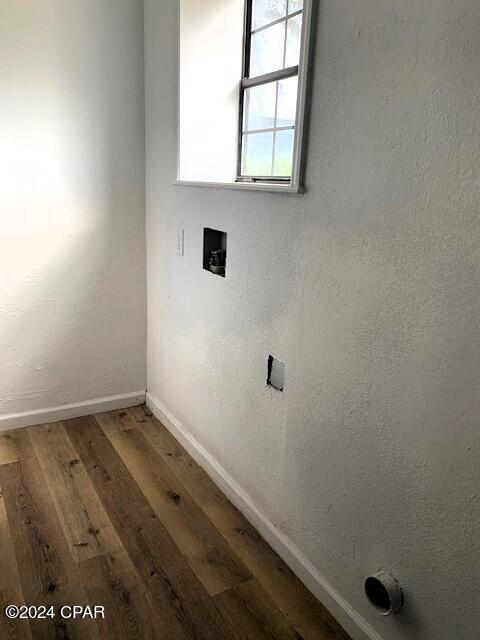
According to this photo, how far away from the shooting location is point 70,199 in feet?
7.68

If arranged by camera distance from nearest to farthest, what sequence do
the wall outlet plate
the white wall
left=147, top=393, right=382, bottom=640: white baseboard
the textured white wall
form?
the textured white wall, left=147, top=393, right=382, bottom=640: white baseboard, the wall outlet plate, the white wall

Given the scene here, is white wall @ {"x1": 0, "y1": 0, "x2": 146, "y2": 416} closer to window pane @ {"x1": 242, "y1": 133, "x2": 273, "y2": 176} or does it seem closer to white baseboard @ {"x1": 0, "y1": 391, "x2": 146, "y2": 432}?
white baseboard @ {"x1": 0, "y1": 391, "x2": 146, "y2": 432}

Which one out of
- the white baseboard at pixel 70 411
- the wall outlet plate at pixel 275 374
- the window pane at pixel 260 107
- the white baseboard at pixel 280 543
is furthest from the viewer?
the white baseboard at pixel 70 411

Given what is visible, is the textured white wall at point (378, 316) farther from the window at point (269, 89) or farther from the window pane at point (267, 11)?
the window pane at point (267, 11)

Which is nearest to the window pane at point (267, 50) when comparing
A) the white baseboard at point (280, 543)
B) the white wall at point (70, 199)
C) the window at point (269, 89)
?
the window at point (269, 89)

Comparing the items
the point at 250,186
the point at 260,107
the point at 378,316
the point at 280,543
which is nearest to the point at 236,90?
the point at 260,107

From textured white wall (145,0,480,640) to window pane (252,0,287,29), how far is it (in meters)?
0.63

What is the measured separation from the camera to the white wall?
7.00 feet

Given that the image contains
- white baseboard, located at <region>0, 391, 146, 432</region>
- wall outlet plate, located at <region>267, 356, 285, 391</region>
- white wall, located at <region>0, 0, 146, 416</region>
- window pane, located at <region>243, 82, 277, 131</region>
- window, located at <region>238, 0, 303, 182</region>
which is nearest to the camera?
wall outlet plate, located at <region>267, 356, 285, 391</region>

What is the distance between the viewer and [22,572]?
160 centimetres

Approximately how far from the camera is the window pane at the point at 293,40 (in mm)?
1726

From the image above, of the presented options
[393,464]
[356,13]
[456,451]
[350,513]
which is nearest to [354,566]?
[350,513]

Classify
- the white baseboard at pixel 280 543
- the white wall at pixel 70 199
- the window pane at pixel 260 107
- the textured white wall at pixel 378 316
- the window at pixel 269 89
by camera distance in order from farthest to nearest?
the white wall at pixel 70 199 < the window pane at pixel 260 107 < the window at pixel 269 89 < the white baseboard at pixel 280 543 < the textured white wall at pixel 378 316

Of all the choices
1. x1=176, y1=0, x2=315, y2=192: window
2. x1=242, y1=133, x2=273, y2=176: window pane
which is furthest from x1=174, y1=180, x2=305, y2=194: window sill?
x1=242, y1=133, x2=273, y2=176: window pane
